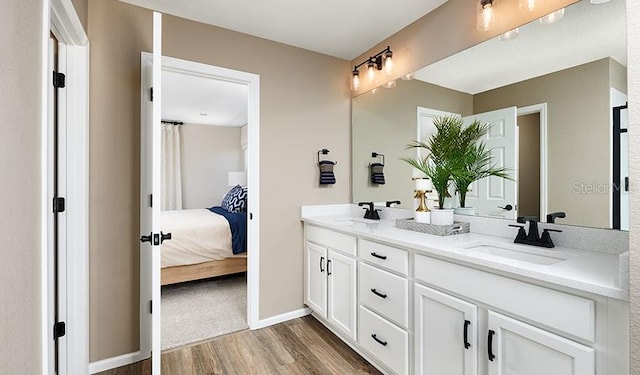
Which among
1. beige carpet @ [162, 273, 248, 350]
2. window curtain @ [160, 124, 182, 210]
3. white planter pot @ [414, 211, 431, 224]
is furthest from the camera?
window curtain @ [160, 124, 182, 210]

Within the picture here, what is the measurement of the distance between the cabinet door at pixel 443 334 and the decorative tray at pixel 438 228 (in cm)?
40

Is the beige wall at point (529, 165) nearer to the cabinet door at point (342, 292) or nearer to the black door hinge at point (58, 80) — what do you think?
the cabinet door at point (342, 292)

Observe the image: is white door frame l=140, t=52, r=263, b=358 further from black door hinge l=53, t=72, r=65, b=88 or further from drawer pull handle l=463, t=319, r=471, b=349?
drawer pull handle l=463, t=319, r=471, b=349

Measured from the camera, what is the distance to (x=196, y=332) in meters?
2.41

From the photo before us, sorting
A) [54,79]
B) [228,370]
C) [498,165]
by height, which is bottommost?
[228,370]

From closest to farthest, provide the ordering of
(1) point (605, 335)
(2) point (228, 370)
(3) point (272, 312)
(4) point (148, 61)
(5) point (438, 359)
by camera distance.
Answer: (1) point (605, 335) → (5) point (438, 359) → (2) point (228, 370) → (4) point (148, 61) → (3) point (272, 312)

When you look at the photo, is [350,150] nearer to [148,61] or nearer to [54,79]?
[148,61]

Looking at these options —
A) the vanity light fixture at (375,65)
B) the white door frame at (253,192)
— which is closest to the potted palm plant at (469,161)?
the vanity light fixture at (375,65)

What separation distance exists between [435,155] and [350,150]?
1.02 metres

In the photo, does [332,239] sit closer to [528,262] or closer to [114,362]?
[528,262]

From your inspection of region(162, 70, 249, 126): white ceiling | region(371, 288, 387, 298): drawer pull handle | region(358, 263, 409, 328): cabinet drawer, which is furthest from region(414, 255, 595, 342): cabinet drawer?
region(162, 70, 249, 126): white ceiling

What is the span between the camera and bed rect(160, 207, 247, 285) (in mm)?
3135

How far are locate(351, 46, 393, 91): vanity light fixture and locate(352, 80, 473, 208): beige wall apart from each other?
14cm

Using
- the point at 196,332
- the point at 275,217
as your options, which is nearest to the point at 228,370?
the point at 196,332
